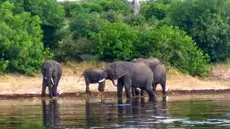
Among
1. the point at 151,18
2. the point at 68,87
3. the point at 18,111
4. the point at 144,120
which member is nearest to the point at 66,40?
the point at 68,87

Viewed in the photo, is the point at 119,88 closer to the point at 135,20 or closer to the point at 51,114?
the point at 51,114

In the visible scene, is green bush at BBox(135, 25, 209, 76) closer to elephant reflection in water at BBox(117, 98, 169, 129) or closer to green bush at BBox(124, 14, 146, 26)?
green bush at BBox(124, 14, 146, 26)

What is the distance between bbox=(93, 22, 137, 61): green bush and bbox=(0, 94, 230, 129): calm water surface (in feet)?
19.8

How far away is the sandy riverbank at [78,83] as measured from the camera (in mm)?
A: 42250

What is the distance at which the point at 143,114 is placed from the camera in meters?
32.4

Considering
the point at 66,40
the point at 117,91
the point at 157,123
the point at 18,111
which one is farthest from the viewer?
the point at 66,40

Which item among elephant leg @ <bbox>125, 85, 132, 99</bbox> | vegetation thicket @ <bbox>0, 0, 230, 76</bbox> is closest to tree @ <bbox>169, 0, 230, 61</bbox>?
vegetation thicket @ <bbox>0, 0, 230, 76</bbox>

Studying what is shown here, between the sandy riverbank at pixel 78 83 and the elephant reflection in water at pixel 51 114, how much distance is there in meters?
2.59

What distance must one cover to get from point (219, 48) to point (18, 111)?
1990cm

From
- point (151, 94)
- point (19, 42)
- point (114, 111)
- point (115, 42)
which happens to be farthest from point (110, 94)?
point (114, 111)

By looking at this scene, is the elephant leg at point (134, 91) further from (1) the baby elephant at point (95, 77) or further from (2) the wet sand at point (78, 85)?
(1) the baby elephant at point (95, 77)

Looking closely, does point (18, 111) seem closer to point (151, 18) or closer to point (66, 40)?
point (66, 40)

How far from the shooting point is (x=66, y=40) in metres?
49.0

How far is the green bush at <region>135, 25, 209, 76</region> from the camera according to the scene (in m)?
48.4
